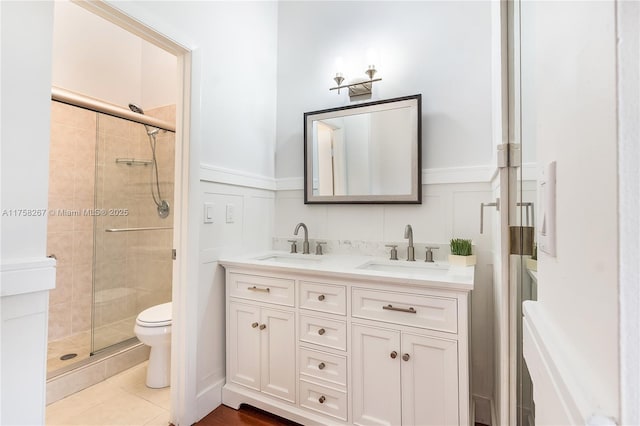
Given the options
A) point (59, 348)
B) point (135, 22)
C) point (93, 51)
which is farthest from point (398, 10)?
point (59, 348)

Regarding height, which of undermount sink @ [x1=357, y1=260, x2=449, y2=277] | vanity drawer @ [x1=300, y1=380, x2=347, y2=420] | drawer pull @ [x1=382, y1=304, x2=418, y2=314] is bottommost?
vanity drawer @ [x1=300, y1=380, x2=347, y2=420]

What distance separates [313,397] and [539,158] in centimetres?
154

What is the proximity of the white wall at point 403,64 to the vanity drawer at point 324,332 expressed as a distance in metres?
1.13

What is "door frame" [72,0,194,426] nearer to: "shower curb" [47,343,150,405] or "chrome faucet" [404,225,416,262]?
"shower curb" [47,343,150,405]

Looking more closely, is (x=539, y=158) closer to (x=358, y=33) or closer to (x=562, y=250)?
(x=562, y=250)

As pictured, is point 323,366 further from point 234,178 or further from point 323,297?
point 234,178

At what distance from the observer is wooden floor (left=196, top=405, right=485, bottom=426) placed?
5.57 feet

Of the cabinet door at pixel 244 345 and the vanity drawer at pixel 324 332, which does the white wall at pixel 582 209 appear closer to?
the vanity drawer at pixel 324 332

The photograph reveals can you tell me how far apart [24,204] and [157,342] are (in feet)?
4.18

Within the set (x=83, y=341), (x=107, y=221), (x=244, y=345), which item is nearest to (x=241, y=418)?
(x=244, y=345)

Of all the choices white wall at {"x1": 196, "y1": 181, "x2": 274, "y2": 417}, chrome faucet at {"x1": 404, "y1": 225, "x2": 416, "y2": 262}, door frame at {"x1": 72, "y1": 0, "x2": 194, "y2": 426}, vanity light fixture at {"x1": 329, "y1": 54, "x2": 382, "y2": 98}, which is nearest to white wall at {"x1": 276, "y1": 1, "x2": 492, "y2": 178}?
vanity light fixture at {"x1": 329, "y1": 54, "x2": 382, "y2": 98}

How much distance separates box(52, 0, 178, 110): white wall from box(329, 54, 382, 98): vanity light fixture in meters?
1.62

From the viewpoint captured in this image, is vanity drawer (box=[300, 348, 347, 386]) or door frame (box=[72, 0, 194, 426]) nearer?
vanity drawer (box=[300, 348, 347, 386])

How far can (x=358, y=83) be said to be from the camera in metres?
2.08
